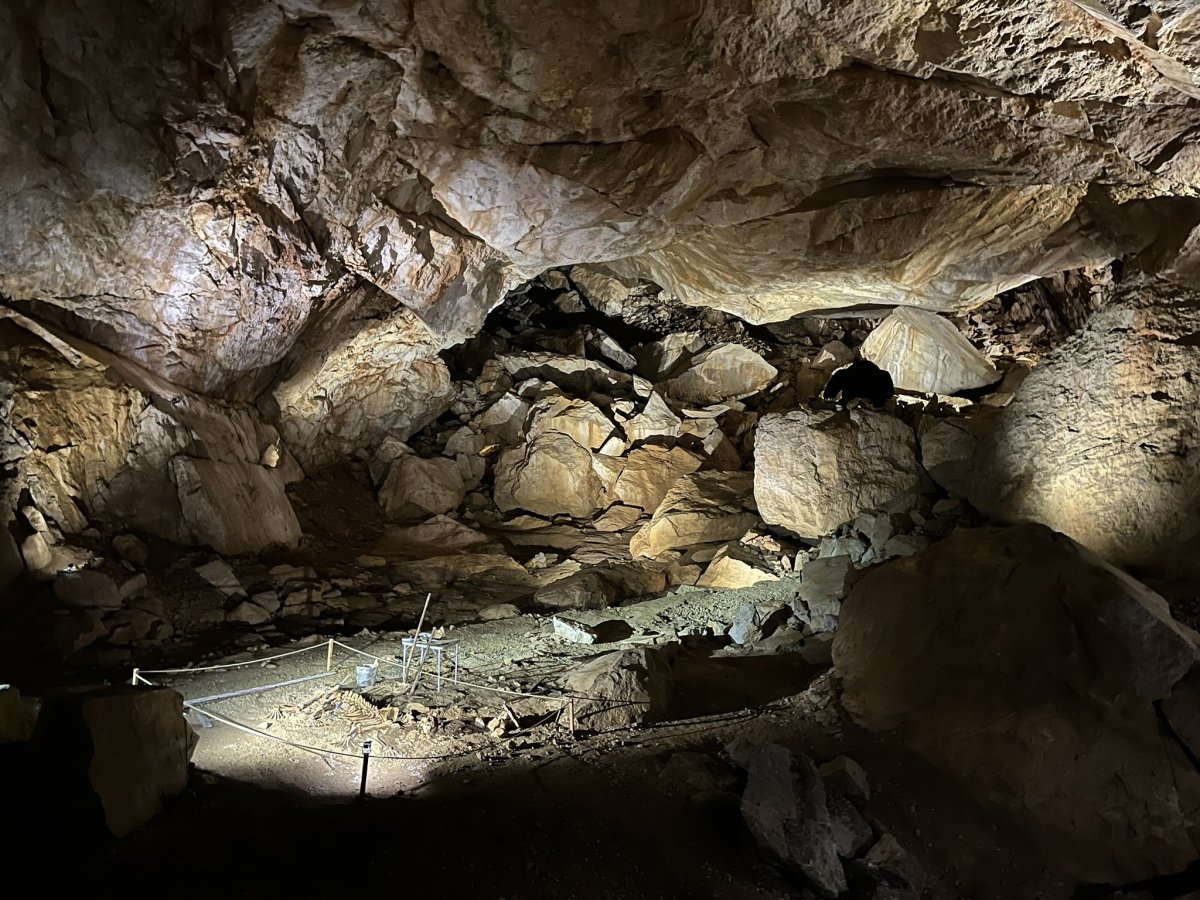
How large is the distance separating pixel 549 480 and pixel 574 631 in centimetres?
609

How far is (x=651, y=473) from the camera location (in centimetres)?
1363

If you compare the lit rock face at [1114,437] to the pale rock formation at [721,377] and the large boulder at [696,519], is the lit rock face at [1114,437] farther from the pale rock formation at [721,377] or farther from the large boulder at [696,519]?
the pale rock formation at [721,377]

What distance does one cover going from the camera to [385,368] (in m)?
12.1

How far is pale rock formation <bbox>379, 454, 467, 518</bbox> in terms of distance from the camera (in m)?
12.3

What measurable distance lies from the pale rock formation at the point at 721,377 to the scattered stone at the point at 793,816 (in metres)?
12.2

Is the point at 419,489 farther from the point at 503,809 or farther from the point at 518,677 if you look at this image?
the point at 503,809

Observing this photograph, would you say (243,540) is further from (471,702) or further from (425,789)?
(425,789)

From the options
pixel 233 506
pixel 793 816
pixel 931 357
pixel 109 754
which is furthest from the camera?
pixel 931 357

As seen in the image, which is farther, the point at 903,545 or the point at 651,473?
the point at 651,473

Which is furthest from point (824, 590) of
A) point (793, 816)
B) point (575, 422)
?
point (575, 422)

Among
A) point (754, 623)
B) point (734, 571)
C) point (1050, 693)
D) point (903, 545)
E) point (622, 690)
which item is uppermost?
point (1050, 693)

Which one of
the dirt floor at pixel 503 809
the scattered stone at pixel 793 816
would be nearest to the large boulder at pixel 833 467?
the dirt floor at pixel 503 809

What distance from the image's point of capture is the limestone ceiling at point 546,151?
4.84 metres

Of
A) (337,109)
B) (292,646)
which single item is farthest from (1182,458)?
(292,646)
